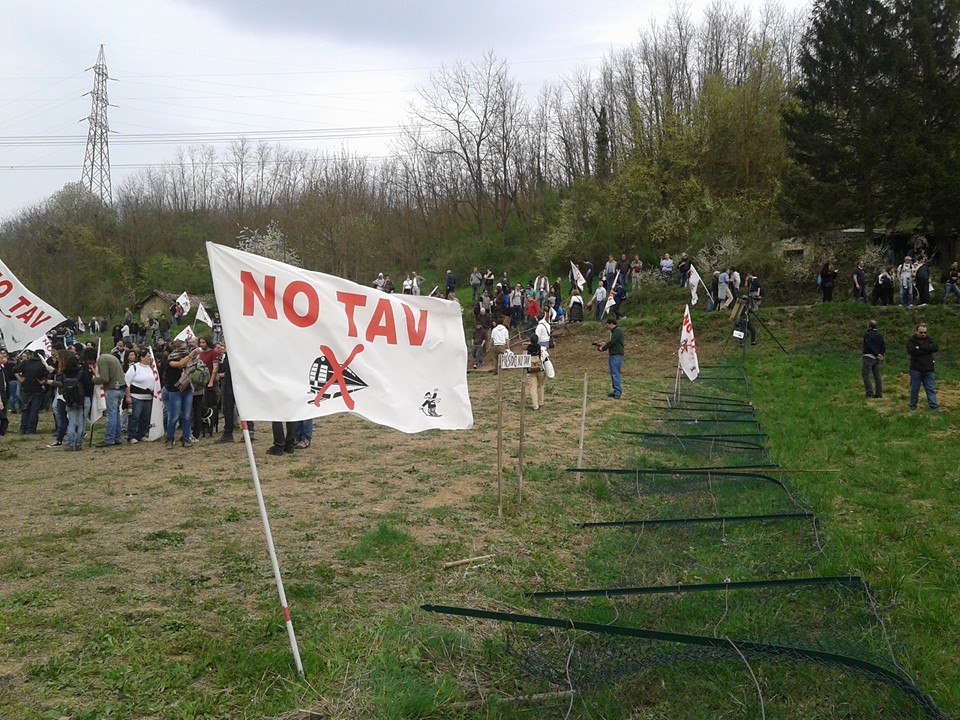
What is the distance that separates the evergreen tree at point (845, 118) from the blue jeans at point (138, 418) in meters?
26.9

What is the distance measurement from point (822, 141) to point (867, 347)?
1600 cm

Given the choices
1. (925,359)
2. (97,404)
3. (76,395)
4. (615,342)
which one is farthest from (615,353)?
(76,395)

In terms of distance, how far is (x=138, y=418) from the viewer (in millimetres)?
13438

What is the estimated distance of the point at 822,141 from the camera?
31188 mm

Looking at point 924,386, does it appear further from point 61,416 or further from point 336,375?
point 61,416

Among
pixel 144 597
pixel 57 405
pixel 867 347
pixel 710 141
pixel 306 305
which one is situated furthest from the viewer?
pixel 710 141

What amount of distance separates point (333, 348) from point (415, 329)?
3.40 feet

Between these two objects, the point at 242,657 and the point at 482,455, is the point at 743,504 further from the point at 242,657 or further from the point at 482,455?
the point at 242,657

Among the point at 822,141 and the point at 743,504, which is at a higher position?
the point at 822,141

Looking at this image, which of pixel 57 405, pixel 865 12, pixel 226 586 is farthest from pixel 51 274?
pixel 226 586

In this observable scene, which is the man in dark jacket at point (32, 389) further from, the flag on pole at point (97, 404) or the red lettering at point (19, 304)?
the red lettering at point (19, 304)

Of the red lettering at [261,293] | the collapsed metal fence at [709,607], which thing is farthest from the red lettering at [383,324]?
the collapsed metal fence at [709,607]

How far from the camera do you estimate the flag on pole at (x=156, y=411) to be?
13430 millimetres

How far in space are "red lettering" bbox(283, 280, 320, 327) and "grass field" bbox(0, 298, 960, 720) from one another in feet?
7.31
